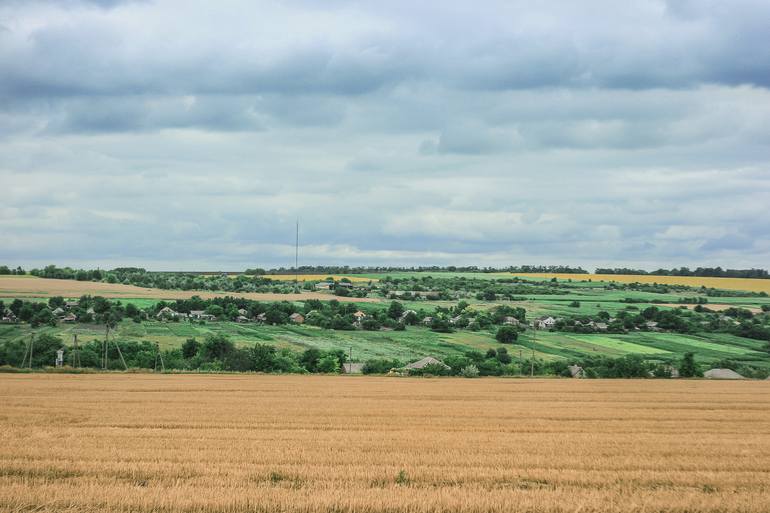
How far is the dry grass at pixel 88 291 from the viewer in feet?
302

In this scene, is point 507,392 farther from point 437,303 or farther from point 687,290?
point 687,290

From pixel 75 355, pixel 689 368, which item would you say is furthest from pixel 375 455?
pixel 689 368

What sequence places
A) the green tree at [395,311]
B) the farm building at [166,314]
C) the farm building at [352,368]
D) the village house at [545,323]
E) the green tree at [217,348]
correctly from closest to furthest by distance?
the farm building at [352,368], the green tree at [217,348], the farm building at [166,314], the village house at [545,323], the green tree at [395,311]

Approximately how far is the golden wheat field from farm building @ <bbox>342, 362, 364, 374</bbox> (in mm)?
34376

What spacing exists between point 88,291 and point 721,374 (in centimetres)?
7896

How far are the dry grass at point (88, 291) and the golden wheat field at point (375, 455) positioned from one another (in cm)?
6193

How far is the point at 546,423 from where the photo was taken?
87.0 ft

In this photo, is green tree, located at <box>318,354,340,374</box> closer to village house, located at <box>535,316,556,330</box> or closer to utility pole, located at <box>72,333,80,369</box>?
utility pole, located at <box>72,333,80,369</box>

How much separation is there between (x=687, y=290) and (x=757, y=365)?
214ft

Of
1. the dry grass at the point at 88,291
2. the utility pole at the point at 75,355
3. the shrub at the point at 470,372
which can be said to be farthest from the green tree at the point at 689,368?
the dry grass at the point at 88,291

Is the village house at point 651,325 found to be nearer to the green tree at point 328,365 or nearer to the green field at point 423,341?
the green field at point 423,341

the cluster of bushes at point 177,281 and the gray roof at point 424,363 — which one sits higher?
the cluster of bushes at point 177,281

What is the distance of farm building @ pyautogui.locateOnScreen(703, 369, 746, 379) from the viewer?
66625 millimetres

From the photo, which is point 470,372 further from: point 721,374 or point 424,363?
point 721,374
